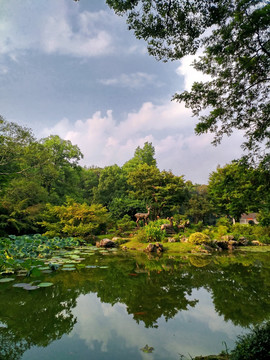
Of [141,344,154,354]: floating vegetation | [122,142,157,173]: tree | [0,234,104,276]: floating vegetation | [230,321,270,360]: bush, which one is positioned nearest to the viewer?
[230,321,270,360]: bush

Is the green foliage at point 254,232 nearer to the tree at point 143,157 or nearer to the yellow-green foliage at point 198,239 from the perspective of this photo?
the yellow-green foliage at point 198,239

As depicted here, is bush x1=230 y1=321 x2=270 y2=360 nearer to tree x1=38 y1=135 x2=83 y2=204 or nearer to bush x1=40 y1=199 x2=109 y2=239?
bush x1=40 y1=199 x2=109 y2=239

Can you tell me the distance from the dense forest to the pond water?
6.96 feet

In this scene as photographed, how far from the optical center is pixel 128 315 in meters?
3.46

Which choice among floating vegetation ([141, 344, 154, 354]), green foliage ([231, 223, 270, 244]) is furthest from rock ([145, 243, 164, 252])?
floating vegetation ([141, 344, 154, 354])

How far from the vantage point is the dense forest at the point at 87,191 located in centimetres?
458

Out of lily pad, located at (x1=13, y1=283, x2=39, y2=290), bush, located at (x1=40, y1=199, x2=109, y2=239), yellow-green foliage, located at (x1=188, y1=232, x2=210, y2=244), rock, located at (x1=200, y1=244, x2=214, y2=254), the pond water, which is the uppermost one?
bush, located at (x1=40, y1=199, x2=109, y2=239)

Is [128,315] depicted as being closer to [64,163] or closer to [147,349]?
[147,349]

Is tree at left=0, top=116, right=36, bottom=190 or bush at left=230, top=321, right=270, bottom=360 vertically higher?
tree at left=0, top=116, right=36, bottom=190

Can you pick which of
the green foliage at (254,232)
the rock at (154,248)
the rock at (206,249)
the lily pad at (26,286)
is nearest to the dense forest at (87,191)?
the green foliage at (254,232)

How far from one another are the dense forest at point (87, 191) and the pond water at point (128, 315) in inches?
83.5

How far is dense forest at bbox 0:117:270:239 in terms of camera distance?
15.0ft

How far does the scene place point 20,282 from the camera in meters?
5.06

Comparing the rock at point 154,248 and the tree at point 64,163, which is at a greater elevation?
the tree at point 64,163
